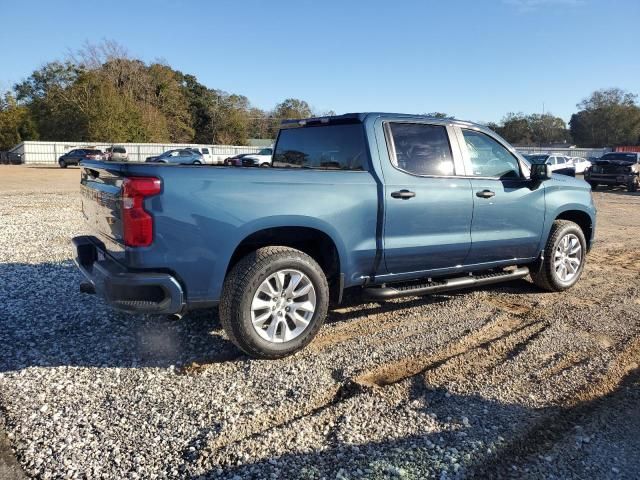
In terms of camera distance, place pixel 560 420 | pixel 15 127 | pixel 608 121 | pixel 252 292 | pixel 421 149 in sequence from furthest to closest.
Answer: pixel 608 121
pixel 15 127
pixel 421 149
pixel 252 292
pixel 560 420

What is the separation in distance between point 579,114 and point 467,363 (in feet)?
304

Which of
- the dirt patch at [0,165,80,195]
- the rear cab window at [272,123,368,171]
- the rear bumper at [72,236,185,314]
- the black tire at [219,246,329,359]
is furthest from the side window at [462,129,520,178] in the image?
the dirt patch at [0,165,80,195]

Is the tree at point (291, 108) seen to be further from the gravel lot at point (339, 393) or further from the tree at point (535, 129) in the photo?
the gravel lot at point (339, 393)

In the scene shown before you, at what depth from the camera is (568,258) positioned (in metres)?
6.15

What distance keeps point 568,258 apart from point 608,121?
84.7 meters

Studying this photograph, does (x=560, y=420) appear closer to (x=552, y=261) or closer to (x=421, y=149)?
(x=421, y=149)

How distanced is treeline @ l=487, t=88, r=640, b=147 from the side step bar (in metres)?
69.9

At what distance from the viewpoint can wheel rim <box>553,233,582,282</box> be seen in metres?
6.04

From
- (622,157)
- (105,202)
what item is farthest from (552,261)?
(622,157)

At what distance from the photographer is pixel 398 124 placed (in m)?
4.79

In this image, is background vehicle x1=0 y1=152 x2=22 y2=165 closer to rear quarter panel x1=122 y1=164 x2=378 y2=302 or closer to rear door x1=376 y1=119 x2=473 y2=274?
rear door x1=376 y1=119 x2=473 y2=274

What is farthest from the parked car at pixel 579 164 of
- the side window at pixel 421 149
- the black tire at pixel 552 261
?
the side window at pixel 421 149

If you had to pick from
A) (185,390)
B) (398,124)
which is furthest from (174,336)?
(398,124)

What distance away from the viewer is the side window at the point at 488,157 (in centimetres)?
523
